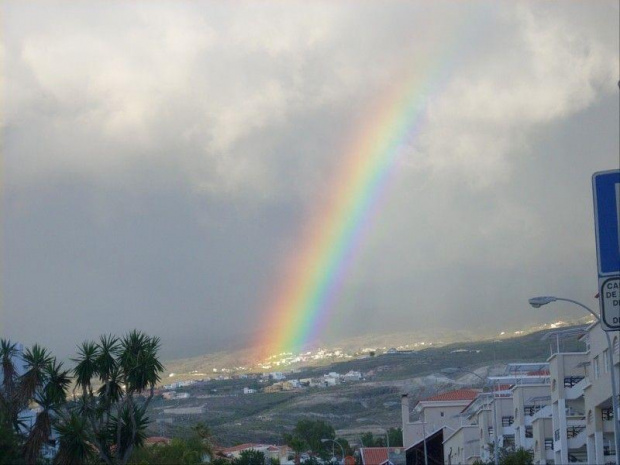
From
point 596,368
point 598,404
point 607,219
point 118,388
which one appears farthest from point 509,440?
point 607,219

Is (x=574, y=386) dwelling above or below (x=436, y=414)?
above

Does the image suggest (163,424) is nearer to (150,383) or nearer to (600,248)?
(150,383)

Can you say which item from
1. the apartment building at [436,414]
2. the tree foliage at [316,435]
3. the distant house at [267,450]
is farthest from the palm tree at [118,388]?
the tree foliage at [316,435]

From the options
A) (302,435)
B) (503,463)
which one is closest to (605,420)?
(503,463)

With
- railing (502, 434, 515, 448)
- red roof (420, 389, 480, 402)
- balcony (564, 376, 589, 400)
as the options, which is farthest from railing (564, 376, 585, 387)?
red roof (420, 389, 480, 402)

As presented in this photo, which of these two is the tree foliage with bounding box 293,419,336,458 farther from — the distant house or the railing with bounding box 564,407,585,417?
the railing with bounding box 564,407,585,417

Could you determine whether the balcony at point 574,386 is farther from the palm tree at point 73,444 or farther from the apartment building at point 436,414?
the apartment building at point 436,414

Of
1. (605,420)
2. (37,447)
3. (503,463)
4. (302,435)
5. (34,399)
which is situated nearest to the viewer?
(37,447)

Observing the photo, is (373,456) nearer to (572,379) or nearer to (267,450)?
(267,450)
